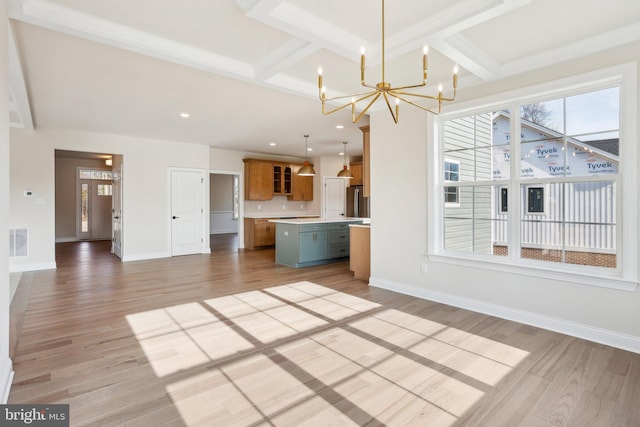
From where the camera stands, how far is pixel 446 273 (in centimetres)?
400

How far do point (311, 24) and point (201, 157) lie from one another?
6.02 metres

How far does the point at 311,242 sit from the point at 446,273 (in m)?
2.99

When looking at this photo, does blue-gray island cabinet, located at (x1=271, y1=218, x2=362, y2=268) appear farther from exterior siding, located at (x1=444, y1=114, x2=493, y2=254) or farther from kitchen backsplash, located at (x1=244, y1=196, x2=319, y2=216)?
exterior siding, located at (x1=444, y1=114, x2=493, y2=254)

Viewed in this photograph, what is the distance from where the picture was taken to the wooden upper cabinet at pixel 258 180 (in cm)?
885

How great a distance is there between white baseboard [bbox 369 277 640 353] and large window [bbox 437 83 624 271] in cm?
54

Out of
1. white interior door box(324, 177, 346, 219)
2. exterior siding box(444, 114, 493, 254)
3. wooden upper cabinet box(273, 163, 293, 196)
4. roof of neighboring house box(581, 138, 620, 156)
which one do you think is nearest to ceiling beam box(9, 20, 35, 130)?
exterior siding box(444, 114, 493, 254)

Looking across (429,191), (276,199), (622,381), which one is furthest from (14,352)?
(276,199)

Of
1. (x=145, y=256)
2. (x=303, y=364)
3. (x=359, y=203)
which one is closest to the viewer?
(x=303, y=364)

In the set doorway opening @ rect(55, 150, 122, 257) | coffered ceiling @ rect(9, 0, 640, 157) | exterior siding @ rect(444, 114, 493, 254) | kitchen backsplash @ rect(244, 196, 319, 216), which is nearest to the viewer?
coffered ceiling @ rect(9, 0, 640, 157)

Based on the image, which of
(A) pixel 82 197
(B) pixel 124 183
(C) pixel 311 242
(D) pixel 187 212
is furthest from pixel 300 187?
(A) pixel 82 197

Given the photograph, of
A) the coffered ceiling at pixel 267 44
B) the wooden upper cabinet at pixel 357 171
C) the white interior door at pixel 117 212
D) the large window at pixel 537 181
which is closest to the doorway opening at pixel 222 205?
the white interior door at pixel 117 212

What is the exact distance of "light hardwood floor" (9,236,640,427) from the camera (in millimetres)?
1976

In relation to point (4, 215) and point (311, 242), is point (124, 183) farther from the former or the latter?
point (4, 215)

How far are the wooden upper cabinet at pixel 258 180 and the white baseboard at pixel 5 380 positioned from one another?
22.3 feet
